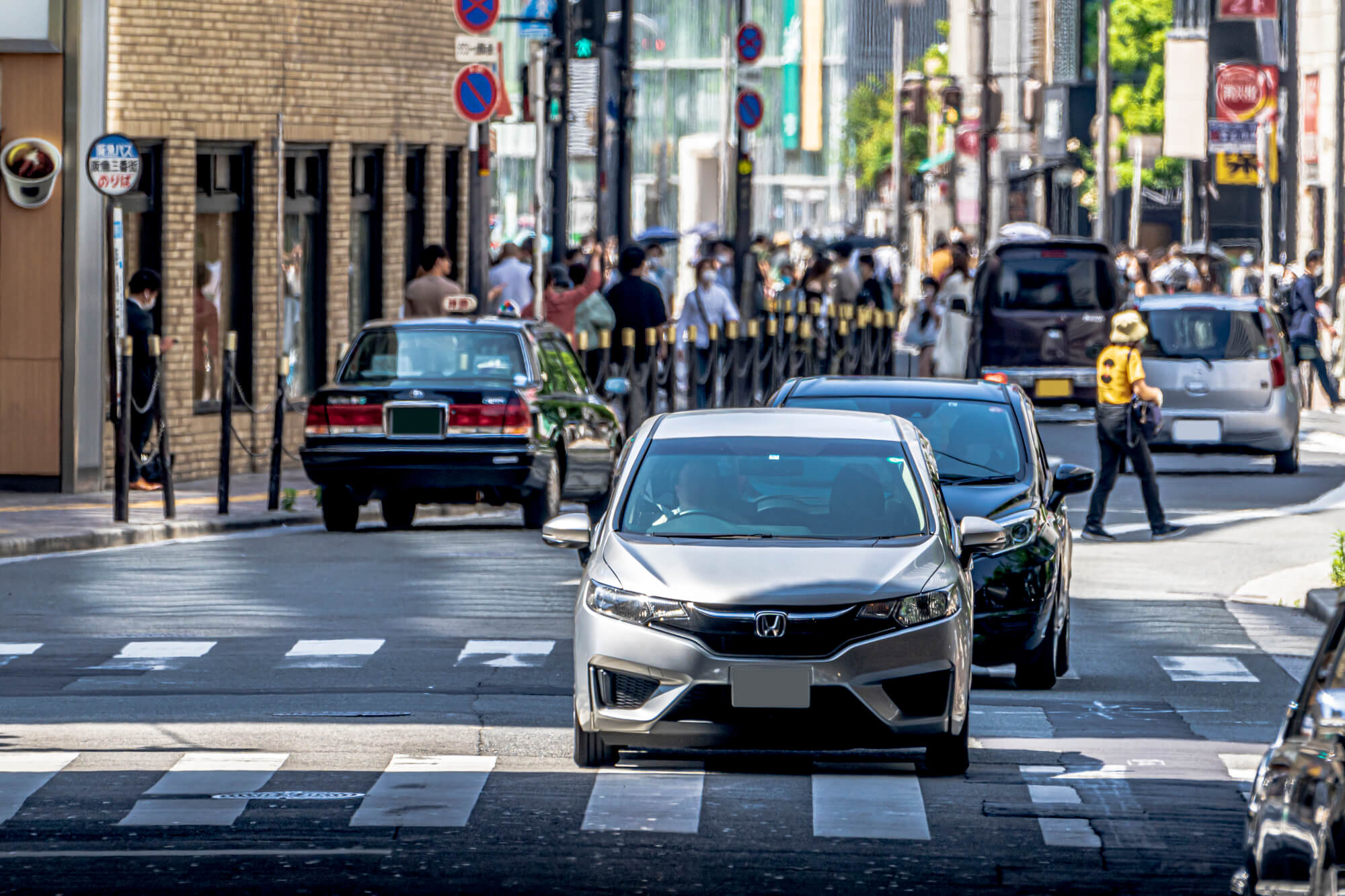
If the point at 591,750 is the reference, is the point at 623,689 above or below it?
above

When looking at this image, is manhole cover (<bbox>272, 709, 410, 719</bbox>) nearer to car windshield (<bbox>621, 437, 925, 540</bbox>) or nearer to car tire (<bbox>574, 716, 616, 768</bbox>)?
car tire (<bbox>574, 716, 616, 768</bbox>)

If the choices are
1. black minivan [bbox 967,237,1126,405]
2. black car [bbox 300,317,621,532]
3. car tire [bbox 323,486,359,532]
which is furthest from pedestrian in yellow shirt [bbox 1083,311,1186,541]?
black minivan [bbox 967,237,1126,405]

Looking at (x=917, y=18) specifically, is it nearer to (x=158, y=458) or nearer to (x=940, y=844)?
(x=158, y=458)

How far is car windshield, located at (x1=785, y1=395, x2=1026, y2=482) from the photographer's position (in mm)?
13508

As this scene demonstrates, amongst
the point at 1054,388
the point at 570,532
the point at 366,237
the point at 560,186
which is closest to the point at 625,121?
the point at 560,186

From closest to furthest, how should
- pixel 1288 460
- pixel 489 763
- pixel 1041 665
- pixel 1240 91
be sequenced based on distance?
pixel 489 763, pixel 1041 665, pixel 1288 460, pixel 1240 91

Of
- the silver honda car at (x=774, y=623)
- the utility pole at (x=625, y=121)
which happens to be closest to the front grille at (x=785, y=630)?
the silver honda car at (x=774, y=623)

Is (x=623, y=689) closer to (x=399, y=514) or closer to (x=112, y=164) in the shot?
(x=399, y=514)

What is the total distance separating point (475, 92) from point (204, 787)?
16095 mm

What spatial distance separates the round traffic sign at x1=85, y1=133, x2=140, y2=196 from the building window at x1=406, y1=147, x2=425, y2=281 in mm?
8883

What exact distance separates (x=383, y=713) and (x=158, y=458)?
12.0m

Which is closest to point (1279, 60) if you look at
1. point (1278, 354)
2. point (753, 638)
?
point (1278, 354)

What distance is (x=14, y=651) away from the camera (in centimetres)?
1385

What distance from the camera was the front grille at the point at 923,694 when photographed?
31.7 feet
